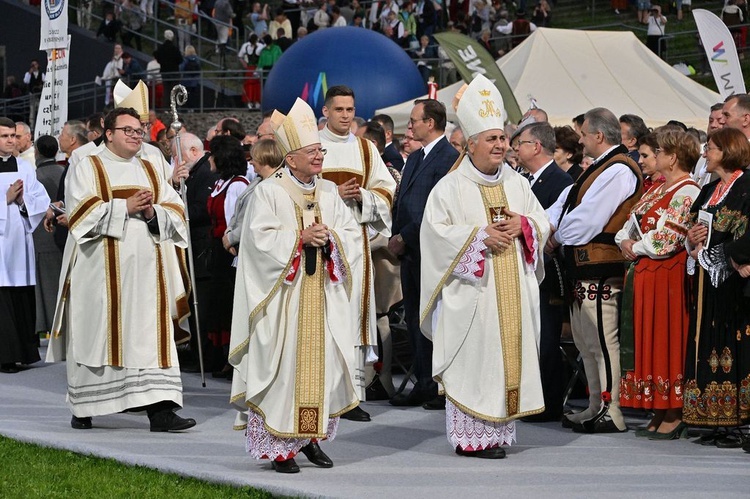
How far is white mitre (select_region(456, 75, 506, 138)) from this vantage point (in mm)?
9172

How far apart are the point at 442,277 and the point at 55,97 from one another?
8817 millimetres

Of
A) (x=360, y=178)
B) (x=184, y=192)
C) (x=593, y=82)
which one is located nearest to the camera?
(x=360, y=178)

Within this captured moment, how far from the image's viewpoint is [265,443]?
27.5 feet

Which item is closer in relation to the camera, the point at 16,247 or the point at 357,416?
the point at 357,416

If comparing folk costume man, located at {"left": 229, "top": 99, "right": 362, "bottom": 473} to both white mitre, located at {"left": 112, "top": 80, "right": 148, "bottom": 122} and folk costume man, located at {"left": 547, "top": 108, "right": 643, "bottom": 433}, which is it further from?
white mitre, located at {"left": 112, "top": 80, "right": 148, "bottom": 122}

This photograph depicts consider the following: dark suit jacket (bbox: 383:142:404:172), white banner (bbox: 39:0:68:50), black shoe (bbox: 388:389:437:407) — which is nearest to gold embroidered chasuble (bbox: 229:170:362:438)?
black shoe (bbox: 388:389:437:407)

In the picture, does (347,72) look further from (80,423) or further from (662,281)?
(662,281)

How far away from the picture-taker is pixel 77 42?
1219 inches

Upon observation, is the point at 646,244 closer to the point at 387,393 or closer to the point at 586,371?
the point at 586,371

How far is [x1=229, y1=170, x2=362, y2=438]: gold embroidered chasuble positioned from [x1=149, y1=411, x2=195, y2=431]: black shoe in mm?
1395

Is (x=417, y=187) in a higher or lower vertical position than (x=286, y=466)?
higher

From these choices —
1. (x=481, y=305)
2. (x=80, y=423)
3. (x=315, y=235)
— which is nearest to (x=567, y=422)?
(x=481, y=305)

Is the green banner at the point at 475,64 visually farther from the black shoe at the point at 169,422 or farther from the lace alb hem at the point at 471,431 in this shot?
the lace alb hem at the point at 471,431

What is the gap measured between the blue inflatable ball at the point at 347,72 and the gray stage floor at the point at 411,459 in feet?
36.0
